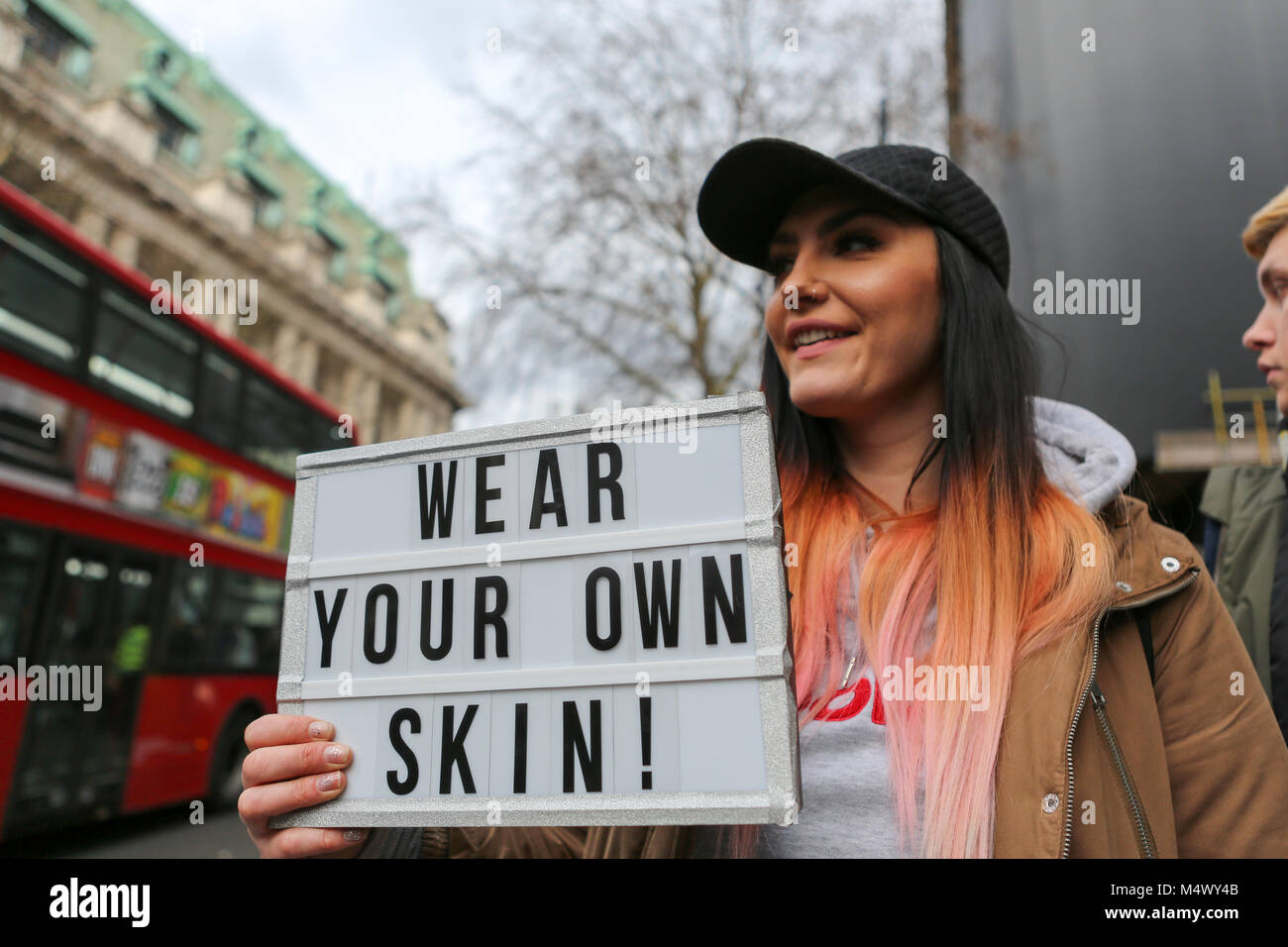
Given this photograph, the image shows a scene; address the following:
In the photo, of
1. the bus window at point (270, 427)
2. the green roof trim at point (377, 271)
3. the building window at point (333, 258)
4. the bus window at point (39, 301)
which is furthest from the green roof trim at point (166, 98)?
the bus window at point (39, 301)

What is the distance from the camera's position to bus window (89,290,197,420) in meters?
6.30

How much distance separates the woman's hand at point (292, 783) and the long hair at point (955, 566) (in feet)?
1.95

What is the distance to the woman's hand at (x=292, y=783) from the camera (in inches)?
45.9

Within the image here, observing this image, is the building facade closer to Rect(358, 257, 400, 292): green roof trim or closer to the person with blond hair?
Rect(358, 257, 400, 292): green roof trim

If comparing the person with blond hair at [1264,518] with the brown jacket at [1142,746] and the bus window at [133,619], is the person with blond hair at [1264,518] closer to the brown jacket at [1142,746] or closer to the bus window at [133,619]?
the brown jacket at [1142,746]

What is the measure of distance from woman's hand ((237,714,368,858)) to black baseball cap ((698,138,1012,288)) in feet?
3.87

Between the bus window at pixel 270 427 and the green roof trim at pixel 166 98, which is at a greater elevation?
the green roof trim at pixel 166 98

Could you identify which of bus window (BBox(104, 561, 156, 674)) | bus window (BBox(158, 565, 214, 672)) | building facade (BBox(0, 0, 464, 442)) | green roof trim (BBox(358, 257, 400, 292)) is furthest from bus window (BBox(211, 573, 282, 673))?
green roof trim (BBox(358, 257, 400, 292))

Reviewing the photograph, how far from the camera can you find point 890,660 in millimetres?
1336

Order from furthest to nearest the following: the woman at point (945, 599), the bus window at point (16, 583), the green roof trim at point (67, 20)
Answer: the green roof trim at point (67, 20) < the bus window at point (16, 583) < the woman at point (945, 599)

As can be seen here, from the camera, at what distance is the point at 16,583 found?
5438 mm

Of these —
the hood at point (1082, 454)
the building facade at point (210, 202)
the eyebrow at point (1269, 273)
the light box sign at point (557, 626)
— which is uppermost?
the building facade at point (210, 202)

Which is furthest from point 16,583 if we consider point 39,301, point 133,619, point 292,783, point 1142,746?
point 1142,746

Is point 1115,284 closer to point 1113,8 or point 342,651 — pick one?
point 1113,8
